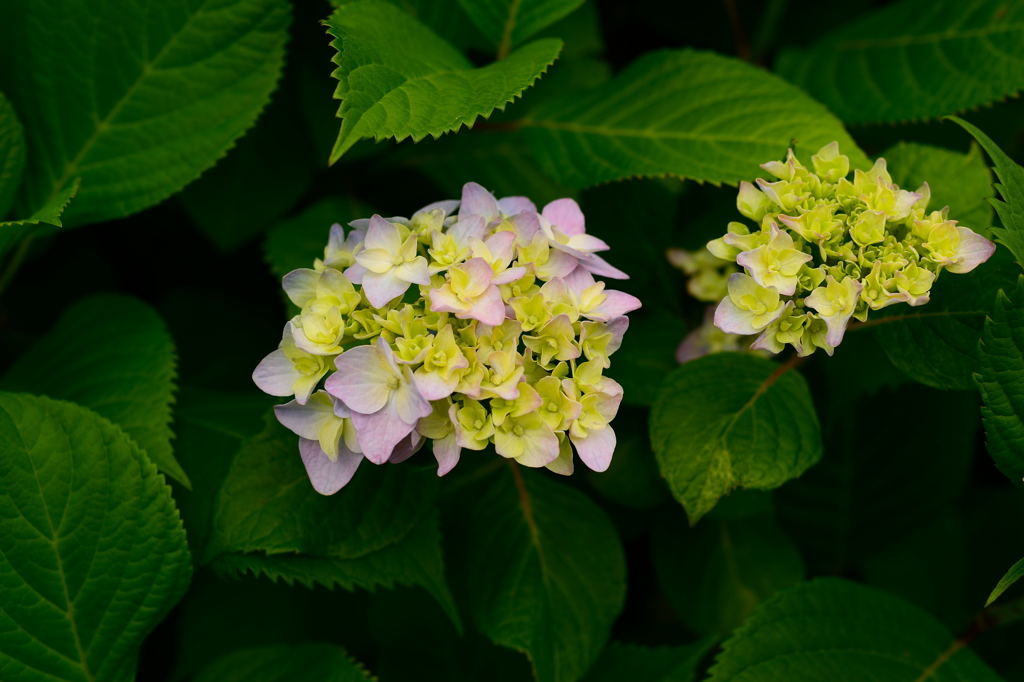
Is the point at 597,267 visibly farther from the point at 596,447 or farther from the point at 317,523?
the point at 317,523

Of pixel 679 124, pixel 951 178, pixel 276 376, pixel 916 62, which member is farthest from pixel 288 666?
pixel 916 62

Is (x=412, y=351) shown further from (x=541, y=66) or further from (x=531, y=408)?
(x=541, y=66)

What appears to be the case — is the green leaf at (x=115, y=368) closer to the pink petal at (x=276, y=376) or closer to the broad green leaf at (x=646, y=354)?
the pink petal at (x=276, y=376)

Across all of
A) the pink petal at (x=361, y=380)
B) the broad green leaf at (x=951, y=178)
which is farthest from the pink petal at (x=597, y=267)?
the broad green leaf at (x=951, y=178)

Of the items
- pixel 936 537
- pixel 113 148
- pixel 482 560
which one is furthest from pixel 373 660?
pixel 936 537

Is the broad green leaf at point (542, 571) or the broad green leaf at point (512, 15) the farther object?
the broad green leaf at point (512, 15)

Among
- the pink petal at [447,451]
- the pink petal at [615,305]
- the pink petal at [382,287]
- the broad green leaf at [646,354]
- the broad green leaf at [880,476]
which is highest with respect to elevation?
the pink petal at [382,287]
